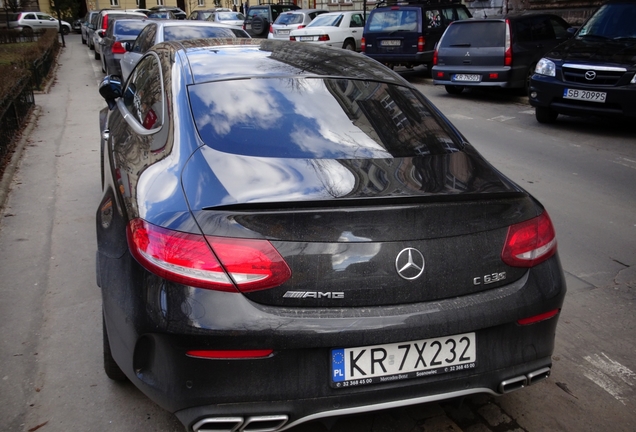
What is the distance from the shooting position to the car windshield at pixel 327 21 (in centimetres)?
2162

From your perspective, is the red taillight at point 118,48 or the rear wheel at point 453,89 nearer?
the rear wheel at point 453,89

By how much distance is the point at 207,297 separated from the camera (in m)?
2.30

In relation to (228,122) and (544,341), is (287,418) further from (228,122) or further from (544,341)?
(228,122)

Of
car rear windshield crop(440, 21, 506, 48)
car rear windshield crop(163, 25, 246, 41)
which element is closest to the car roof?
car rear windshield crop(163, 25, 246, 41)

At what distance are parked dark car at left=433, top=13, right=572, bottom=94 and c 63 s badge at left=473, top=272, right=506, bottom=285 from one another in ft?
36.2

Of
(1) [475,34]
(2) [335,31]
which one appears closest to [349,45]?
(2) [335,31]

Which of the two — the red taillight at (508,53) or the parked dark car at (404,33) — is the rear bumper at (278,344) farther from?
the parked dark car at (404,33)

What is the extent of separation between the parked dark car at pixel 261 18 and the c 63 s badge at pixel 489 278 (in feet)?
87.6

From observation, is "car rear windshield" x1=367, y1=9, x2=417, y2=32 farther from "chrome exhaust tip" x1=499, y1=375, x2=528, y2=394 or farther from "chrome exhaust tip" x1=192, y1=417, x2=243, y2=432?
"chrome exhaust tip" x1=192, y1=417, x2=243, y2=432

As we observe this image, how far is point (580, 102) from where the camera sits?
31.4 ft

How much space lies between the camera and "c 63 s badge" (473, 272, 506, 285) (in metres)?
2.50

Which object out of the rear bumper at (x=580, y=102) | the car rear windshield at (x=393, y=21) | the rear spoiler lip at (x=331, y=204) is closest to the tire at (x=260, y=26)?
the car rear windshield at (x=393, y=21)

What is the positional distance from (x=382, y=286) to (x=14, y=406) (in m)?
A: 1.99

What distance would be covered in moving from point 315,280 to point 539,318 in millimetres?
978
